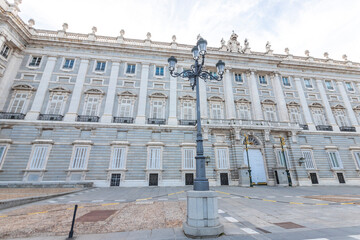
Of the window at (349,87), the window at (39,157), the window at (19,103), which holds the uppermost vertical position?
the window at (349,87)

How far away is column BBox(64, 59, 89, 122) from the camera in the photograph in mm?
15623

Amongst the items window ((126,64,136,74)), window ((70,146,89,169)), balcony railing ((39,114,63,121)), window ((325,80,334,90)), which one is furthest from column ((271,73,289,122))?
balcony railing ((39,114,63,121))

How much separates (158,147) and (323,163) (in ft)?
62.3

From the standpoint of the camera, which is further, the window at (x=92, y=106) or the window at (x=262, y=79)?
the window at (x=262, y=79)

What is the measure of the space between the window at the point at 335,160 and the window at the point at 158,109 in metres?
20.4

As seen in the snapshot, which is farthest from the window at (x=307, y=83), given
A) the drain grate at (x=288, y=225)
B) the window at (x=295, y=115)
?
the drain grate at (x=288, y=225)

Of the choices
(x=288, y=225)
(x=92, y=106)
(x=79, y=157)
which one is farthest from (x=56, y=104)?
(x=288, y=225)

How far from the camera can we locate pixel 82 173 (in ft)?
45.9

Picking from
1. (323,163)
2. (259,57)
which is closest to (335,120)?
(323,163)

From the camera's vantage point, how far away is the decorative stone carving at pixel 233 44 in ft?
70.5

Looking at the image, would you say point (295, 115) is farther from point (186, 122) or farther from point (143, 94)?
point (143, 94)

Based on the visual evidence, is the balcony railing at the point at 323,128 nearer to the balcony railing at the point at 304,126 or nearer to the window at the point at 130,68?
the balcony railing at the point at 304,126

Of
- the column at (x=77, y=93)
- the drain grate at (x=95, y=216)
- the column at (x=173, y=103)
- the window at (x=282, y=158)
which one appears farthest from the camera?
the column at (x=173, y=103)

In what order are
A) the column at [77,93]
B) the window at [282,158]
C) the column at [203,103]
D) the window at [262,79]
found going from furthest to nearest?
1. the window at [262,79]
2. the column at [203,103]
3. the window at [282,158]
4. the column at [77,93]
